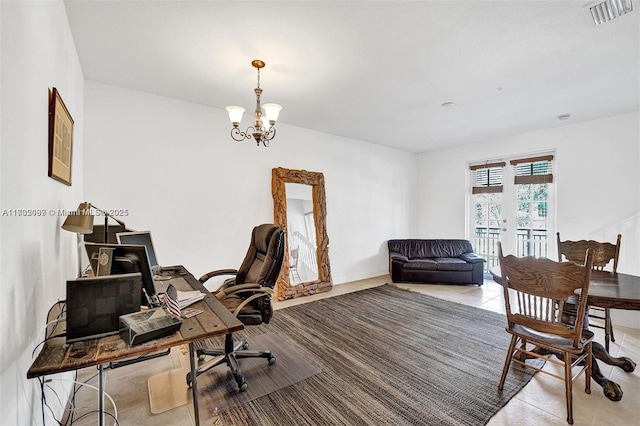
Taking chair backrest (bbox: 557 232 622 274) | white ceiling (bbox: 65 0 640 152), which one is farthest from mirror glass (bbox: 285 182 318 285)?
chair backrest (bbox: 557 232 622 274)

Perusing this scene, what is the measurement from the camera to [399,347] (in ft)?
9.02

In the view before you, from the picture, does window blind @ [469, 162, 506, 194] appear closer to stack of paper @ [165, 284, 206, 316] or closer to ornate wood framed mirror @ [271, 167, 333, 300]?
ornate wood framed mirror @ [271, 167, 333, 300]

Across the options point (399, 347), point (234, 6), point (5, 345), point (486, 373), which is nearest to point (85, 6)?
point (234, 6)

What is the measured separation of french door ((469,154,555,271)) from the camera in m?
4.78

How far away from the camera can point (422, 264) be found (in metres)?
5.09

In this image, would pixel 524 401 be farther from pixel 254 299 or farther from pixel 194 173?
pixel 194 173

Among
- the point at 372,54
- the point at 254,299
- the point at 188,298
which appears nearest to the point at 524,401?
the point at 254,299

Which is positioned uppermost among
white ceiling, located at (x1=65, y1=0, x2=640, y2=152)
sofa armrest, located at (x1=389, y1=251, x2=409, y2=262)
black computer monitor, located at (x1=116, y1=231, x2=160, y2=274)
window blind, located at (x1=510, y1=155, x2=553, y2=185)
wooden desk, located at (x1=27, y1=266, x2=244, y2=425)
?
white ceiling, located at (x1=65, y1=0, x2=640, y2=152)

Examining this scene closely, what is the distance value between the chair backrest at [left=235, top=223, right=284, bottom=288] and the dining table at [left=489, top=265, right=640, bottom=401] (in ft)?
5.72

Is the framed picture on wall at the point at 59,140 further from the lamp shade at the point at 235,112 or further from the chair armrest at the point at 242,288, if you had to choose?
the chair armrest at the point at 242,288

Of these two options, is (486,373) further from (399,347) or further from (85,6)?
(85,6)

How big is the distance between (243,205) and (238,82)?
1.65 meters

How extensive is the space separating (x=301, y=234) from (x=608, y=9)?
3932 millimetres

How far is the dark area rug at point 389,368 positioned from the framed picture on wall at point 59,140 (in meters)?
1.75
